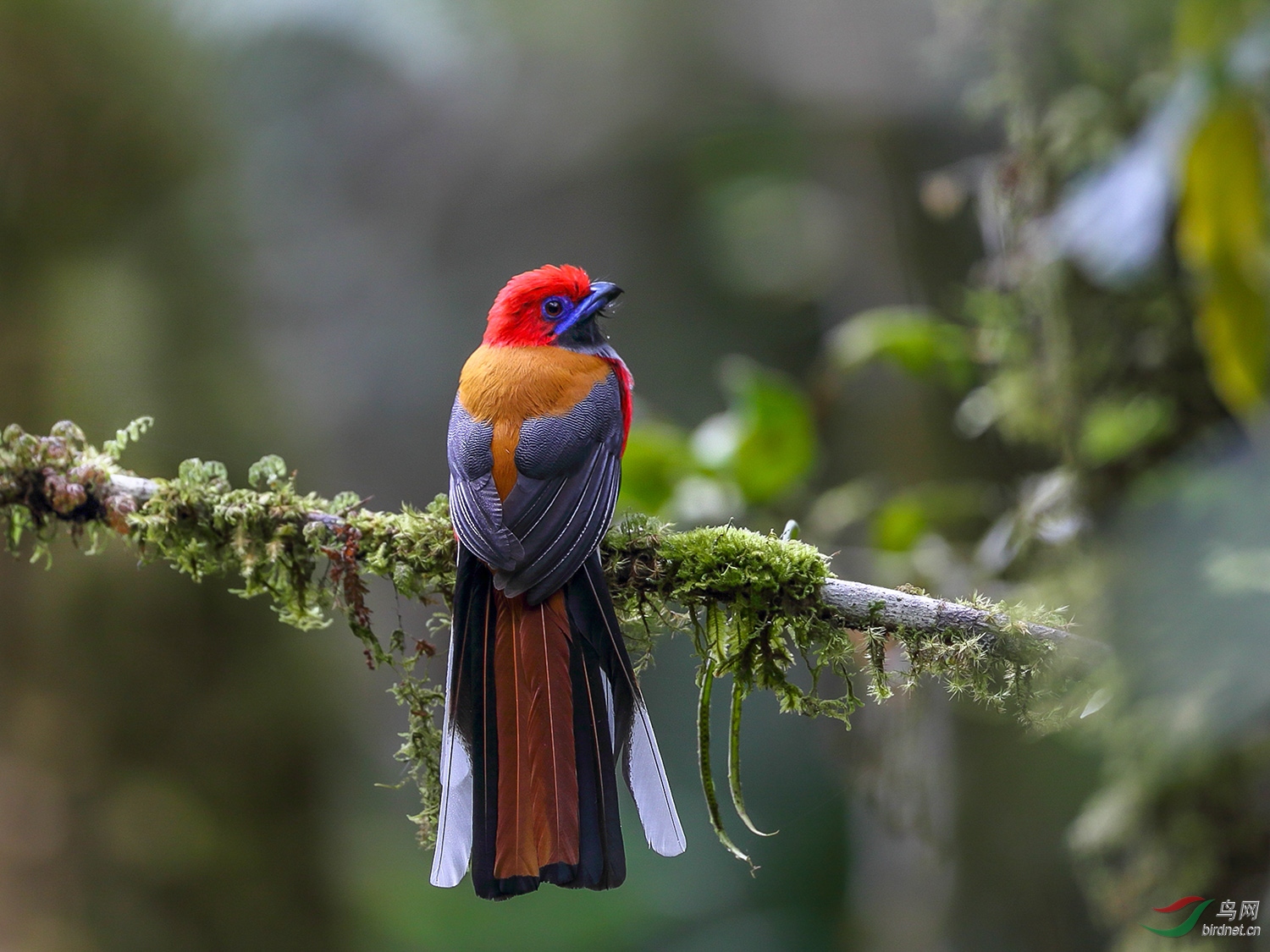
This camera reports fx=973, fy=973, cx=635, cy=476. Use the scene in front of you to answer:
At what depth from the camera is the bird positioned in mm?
2045

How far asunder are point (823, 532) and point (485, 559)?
2051 millimetres

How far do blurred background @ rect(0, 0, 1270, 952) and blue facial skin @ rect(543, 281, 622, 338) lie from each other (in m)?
0.62

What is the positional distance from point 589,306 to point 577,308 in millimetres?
43

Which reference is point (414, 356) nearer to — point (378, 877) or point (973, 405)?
point (378, 877)

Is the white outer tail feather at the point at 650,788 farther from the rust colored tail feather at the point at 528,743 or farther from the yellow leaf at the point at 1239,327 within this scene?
the yellow leaf at the point at 1239,327

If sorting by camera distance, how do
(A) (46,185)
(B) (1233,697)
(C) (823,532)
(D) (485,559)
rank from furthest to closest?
(A) (46,185), (C) (823,532), (B) (1233,697), (D) (485,559)

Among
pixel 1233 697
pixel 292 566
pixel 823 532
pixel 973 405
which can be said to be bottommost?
pixel 1233 697

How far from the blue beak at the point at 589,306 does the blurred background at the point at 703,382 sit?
2.04ft

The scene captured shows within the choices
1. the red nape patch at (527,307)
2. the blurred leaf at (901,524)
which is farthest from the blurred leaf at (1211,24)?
the blurred leaf at (901,524)

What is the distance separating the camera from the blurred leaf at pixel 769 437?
3486mm

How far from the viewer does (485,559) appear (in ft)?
7.23

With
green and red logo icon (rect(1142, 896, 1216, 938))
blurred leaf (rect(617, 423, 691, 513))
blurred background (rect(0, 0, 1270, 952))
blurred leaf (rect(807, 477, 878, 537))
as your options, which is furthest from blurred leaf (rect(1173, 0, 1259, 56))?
green and red logo icon (rect(1142, 896, 1216, 938))

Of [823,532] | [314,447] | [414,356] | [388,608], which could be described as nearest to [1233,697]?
[823,532]

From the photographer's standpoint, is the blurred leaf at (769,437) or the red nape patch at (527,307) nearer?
the red nape patch at (527,307)
